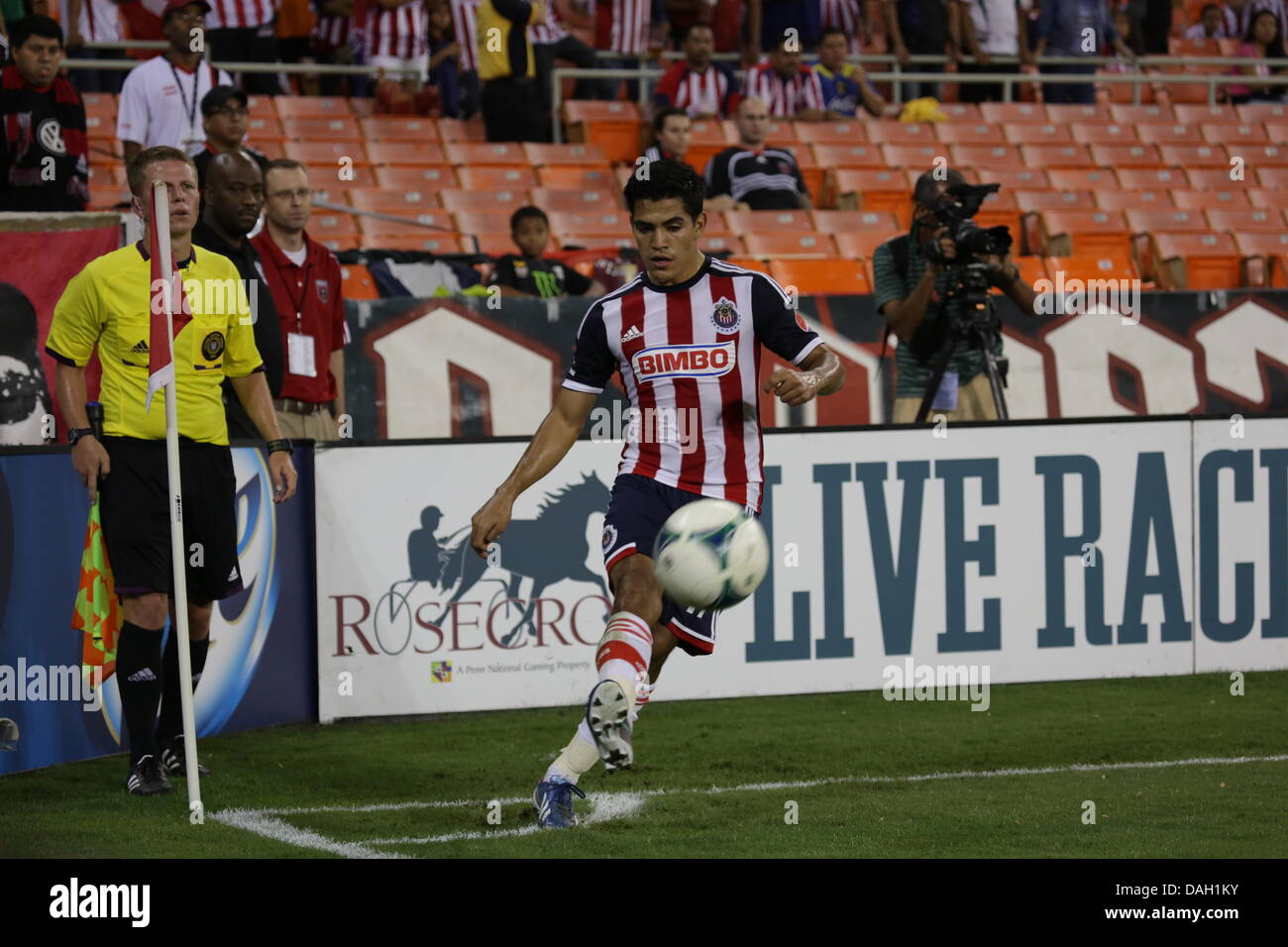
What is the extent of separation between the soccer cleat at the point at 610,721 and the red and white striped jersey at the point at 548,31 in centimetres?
983

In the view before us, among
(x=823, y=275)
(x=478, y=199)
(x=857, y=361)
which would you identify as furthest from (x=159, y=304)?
(x=478, y=199)

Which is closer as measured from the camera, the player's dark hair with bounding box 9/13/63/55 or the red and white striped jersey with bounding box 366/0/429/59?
the player's dark hair with bounding box 9/13/63/55

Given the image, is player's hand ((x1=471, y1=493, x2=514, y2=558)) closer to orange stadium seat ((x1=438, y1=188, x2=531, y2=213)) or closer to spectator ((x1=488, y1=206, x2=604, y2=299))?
spectator ((x1=488, y1=206, x2=604, y2=299))

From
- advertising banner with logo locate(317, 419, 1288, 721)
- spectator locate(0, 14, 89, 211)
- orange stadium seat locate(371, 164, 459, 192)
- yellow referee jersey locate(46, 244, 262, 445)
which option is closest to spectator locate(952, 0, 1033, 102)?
orange stadium seat locate(371, 164, 459, 192)

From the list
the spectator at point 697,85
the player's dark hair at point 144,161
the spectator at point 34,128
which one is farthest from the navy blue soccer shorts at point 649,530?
the spectator at point 697,85

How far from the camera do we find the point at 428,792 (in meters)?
6.52

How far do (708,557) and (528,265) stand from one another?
244 inches

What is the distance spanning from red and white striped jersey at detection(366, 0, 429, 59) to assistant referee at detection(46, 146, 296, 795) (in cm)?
871

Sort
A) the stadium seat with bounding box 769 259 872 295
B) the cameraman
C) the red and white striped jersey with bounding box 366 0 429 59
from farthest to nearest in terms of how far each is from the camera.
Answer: the red and white striped jersey with bounding box 366 0 429 59 < the stadium seat with bounding box 769 259 872 295 < the cameraman

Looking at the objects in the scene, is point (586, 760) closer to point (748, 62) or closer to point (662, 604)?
point (662, 604)

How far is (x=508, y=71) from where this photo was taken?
46.6 feet

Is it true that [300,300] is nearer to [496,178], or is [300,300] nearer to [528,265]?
[528,265]

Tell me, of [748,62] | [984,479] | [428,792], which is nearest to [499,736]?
[428,792]

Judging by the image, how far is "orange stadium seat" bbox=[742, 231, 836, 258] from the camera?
13.6 m
